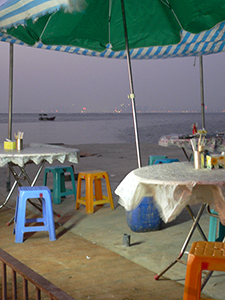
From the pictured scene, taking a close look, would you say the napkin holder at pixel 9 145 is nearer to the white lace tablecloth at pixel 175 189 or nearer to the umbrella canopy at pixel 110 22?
the umbrella canopy at pixel 110 22

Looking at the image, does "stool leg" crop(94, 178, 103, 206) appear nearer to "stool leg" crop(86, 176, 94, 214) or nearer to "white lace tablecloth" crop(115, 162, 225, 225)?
"stool leg" crop(86, 176, 94, 214)

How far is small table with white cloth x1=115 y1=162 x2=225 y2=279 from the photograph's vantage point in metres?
2.27

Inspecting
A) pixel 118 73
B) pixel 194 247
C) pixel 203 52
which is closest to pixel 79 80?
pixel 118 73

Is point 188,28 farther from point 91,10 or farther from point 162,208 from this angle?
point 162,208

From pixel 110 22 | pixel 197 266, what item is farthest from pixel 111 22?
pixel 197 266

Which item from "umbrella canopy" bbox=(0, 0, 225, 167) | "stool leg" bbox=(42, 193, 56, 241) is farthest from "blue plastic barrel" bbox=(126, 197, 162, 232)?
"umbrella canopy" bbox=(0, 0, 225, 167)

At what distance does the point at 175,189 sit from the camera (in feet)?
7.56

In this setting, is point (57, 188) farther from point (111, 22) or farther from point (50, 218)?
point (111, 22)

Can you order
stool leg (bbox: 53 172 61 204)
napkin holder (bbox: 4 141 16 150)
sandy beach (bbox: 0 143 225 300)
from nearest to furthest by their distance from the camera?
sandy beach (bbox: 0 143 225 300) → napkin holder (bbox: 4 141 16 150) → stool leg (bbox: 53 172 61 204)

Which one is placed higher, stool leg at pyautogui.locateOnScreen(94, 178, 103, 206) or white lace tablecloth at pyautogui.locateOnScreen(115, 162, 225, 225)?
white lace tablecloth at pyautogui.locateOnScreen(115, 162, 225, 225)

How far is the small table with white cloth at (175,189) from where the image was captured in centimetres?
227

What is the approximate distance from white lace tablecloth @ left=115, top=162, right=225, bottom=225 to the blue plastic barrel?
133cm

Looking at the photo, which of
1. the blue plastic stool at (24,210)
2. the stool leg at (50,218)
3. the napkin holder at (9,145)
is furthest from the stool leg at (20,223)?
the napkin holder at (9,145)

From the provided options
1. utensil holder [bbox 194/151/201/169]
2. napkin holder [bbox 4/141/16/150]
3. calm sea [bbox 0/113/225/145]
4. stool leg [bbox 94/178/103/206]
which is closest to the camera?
utensil holder [bbox 194/151/201/169]
